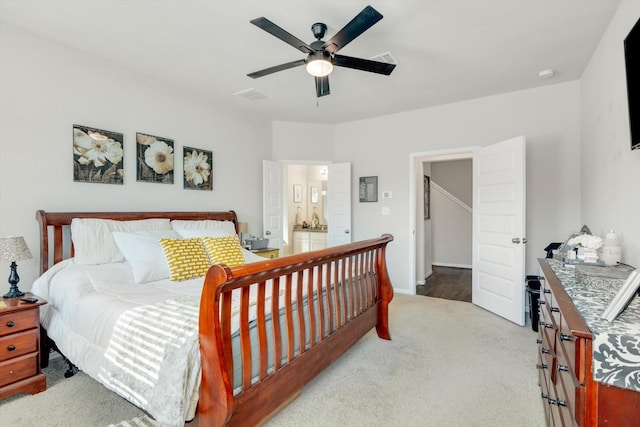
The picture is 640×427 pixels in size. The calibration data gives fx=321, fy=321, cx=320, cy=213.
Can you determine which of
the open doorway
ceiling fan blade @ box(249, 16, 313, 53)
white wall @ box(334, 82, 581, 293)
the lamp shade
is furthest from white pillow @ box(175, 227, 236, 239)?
the open doorway

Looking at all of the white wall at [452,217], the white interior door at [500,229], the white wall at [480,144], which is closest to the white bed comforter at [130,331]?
the white wall at [480,144]

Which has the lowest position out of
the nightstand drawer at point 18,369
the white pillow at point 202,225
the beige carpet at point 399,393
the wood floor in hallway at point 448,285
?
the wood floor in hallway at point 448,285

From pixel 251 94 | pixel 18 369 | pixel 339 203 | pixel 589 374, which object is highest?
pixel 251 94

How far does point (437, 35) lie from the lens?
104 inches

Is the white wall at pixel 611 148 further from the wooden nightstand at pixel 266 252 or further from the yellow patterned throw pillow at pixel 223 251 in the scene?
the wooden nightstand at pixel 266 252

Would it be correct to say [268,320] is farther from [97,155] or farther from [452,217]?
[452,217]

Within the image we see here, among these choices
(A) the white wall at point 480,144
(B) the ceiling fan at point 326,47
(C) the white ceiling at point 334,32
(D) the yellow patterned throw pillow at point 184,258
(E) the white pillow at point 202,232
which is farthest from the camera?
(A) the white wall at point 480,144

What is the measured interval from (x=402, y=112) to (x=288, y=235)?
131 inches

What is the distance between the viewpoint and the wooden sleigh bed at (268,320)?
137cm

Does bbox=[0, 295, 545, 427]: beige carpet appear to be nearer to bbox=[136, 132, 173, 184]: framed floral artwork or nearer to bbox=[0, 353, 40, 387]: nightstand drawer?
bbox=[0, 353, 40, 387]: nightstand drawer

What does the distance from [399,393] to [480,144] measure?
10.8ft

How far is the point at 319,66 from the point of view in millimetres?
2348

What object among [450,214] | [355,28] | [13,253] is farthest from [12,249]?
[450,214]

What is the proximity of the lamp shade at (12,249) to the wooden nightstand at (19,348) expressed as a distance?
11.8 inches
